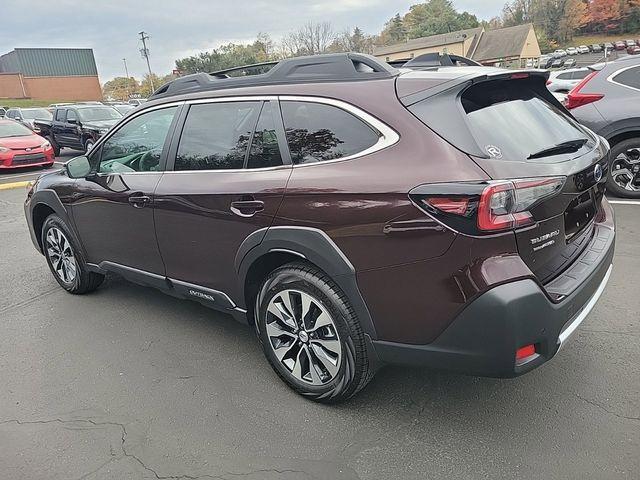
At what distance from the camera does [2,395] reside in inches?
121

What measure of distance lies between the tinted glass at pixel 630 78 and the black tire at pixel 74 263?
6.50 m

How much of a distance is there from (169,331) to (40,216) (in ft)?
6.41

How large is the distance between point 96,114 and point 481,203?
623 inches

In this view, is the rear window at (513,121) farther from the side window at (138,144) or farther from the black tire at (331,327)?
the side window at (138,144)

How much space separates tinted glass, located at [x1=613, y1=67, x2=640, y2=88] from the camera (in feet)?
20.7

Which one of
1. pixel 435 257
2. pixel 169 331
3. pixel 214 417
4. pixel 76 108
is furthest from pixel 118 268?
pixel 76 108

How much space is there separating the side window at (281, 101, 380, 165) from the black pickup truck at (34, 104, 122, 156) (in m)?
13.2

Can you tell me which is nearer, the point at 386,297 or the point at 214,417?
the point at 386,297

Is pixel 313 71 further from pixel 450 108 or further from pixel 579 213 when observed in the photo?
pixel 579 213

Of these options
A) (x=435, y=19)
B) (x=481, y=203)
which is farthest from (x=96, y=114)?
(x=435, y=19)

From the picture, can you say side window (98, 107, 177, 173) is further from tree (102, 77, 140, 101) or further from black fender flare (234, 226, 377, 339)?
tree (102, 77, 140, 101)

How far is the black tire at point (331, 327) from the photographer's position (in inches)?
97.3

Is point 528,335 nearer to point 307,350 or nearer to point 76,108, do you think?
point 307,350

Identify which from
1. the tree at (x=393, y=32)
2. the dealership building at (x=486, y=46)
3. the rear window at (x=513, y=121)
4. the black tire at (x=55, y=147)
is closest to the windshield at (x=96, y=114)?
the black tire at (x=55, y=147)
